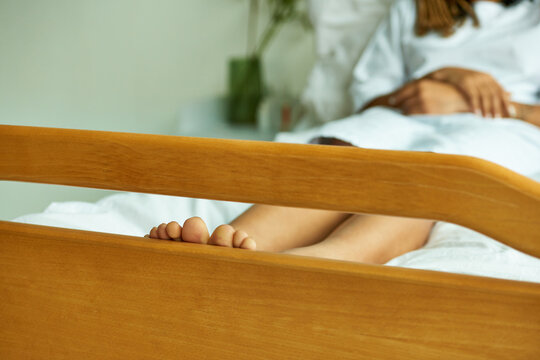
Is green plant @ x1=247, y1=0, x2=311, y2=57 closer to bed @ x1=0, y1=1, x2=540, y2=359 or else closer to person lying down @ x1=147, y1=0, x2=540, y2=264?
person lying down @ x1=147, y1=0, x2=540, y2=264

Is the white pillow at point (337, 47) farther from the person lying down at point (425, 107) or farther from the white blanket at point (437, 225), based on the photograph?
the white blanket at point (437, 225)

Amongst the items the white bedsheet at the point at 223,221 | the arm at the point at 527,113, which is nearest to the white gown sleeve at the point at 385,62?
the arm at the point at 527,113

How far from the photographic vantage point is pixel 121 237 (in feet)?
2.12

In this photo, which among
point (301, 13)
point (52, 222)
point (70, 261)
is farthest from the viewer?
point (301, 13)

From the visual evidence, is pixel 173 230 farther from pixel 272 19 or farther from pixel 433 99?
pixel 272 19

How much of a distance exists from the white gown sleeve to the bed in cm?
129

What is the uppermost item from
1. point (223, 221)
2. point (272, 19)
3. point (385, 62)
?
point (272, 19)

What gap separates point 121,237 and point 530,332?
0.43 m

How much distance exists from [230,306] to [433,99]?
3.67 ft

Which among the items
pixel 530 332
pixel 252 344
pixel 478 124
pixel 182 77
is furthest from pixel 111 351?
pixel 182 77

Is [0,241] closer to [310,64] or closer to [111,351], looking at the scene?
[111,351]

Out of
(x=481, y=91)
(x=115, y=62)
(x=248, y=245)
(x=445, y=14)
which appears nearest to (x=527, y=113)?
(x=481, y=91)

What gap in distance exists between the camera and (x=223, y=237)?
0.67 metres

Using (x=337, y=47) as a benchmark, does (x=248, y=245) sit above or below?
below
